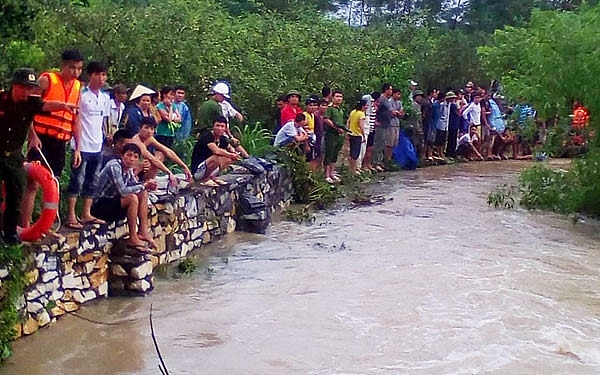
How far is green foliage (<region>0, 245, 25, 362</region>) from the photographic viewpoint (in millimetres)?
6914

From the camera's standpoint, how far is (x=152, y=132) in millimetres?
9914

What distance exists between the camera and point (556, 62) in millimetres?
13289

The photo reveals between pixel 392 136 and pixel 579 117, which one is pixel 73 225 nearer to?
pixel 579 117

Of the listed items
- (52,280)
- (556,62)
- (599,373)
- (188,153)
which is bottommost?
(599,373)

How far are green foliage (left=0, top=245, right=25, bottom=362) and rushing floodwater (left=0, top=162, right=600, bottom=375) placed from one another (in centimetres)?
18

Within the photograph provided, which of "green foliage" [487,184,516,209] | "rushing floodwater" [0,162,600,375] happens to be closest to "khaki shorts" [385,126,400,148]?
"green foliage" [487,184,516,209]

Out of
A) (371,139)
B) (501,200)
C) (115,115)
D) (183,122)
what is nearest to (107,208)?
(115,115)

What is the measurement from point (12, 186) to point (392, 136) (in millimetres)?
11747

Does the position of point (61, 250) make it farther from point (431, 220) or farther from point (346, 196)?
point (346, 196)

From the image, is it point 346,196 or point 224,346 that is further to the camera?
point 346,196

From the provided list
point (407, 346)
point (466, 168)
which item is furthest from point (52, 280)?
point (466, 168)

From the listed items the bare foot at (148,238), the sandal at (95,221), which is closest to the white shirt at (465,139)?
the bare foot at (148,238)

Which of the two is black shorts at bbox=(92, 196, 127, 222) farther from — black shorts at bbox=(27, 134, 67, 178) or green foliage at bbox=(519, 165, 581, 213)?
green foliage at bbox=(519, 165, 581, 213)

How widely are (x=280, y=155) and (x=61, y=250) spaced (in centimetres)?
701
